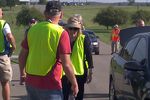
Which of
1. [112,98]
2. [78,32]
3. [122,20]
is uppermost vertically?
[78,32]

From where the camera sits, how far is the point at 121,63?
10688 millimetres

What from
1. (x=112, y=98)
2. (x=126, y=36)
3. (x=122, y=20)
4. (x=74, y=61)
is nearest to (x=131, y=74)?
(x=74, y=61)

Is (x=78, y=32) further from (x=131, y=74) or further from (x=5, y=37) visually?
(x=5, y=37)

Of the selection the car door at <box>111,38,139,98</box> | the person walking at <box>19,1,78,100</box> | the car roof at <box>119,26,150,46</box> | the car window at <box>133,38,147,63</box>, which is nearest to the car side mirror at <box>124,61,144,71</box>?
the car window at <box>133,38,147,63</box>

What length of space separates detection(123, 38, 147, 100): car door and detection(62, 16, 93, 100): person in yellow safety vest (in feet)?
2.01

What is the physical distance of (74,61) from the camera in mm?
9625

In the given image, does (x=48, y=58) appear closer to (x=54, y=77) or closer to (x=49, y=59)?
(x=49, y=59)

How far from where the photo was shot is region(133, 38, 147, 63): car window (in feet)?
30.3

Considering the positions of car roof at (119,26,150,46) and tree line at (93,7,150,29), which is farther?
tree line at (93,7,150,29)

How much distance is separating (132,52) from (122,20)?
76.4m

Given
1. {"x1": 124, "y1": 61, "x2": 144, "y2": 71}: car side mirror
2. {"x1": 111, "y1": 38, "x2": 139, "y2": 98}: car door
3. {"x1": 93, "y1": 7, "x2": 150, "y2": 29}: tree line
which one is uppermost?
{"x1": 124, "y1": 61, "x2": 144, "y2": 71}: car side mirror

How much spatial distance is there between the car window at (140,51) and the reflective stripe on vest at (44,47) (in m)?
2.38

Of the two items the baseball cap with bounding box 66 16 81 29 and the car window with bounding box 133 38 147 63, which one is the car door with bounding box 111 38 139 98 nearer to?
the car window with bounding box 133 38 147 63

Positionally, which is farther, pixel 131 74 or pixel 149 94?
pixel 131 74
